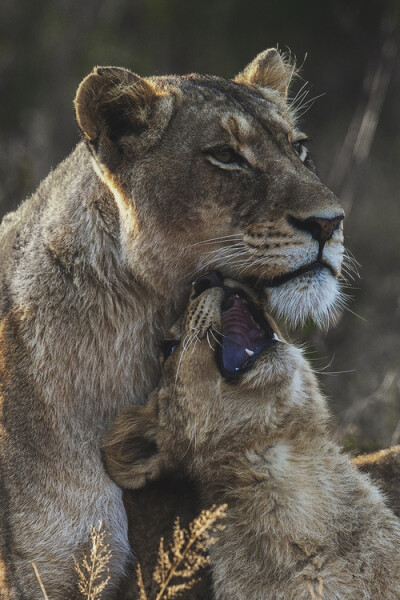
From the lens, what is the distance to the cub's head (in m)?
3.47

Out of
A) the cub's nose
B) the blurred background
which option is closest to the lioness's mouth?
the cub's nose

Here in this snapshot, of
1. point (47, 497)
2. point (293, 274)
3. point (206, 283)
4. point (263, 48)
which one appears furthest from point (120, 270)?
point (263, 48)

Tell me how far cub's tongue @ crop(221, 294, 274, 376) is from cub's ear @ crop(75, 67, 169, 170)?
2.08ft

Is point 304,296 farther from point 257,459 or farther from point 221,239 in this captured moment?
point 257,459

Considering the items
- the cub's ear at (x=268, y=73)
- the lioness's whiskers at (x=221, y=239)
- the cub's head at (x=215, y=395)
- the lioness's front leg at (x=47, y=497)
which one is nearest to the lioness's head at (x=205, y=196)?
the lioness's whiskers at (x=221, y=239)

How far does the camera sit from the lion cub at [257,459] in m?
3.37

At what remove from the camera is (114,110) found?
355cm

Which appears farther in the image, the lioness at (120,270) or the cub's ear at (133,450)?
A: the cub's ear at (133,450)

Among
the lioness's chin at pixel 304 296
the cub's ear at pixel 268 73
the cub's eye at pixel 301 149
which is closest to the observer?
the lioness's chin at pixel 304 296

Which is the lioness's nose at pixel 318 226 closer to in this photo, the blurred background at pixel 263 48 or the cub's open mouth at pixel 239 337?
the cub's open mouth at pixel 239 337

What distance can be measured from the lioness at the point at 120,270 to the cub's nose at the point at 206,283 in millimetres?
41

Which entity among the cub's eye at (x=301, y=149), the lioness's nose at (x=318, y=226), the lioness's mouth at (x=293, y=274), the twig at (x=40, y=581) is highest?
the cub's eye at (x=301, y=149)

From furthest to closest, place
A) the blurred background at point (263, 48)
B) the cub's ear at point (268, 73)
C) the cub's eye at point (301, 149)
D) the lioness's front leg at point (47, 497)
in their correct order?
the blurred background at point (263, 48)
the cub's ear at point (268, 73)
the cub's eye at point (301, 149)
the lioness's front leg at point (47, 497)

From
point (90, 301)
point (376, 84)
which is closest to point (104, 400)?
point (90, 301)
